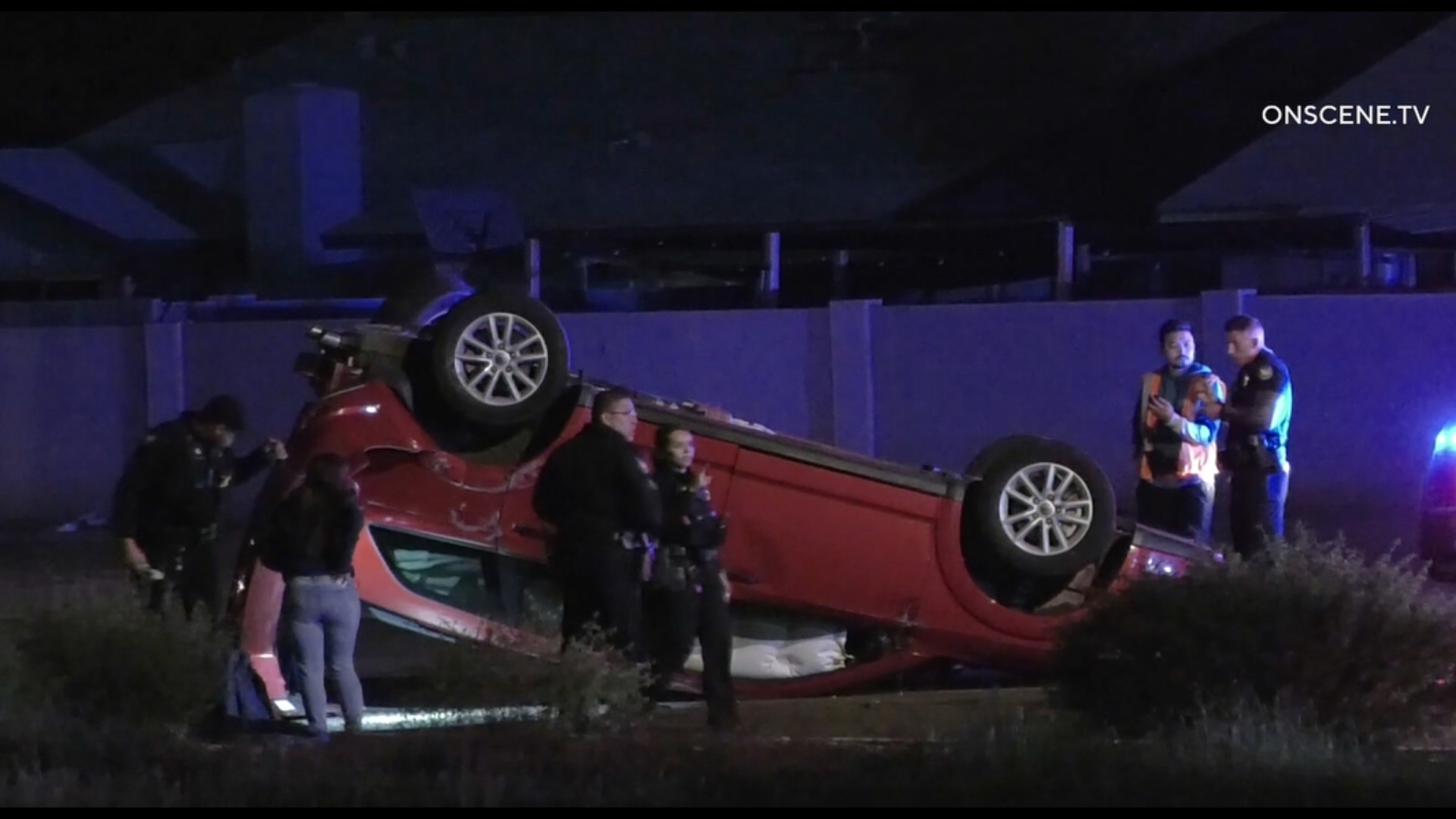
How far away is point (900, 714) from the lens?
834 cm

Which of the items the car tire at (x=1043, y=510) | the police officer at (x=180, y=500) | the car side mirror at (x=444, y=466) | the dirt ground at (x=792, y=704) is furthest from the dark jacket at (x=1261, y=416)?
the police officer at (x=180, y=500)

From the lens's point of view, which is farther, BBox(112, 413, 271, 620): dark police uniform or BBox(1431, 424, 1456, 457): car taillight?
BBox(1431, 424, 1456, 457): car taillight

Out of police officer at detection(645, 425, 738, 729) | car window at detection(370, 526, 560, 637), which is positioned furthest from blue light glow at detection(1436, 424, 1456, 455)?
car window at detection(370, 526, 560, 637)

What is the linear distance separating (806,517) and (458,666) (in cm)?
157

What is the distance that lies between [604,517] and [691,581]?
411mm

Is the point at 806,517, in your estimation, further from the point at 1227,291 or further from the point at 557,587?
the point at 1227,291

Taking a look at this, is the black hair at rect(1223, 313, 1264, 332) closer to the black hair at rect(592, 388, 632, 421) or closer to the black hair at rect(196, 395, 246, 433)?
the black hair at rect(592, 388, 632, 421)

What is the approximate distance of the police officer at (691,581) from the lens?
7816 millimetres

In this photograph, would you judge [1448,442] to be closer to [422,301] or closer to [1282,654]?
[1282,654]

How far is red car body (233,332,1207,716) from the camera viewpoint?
26.8 ft

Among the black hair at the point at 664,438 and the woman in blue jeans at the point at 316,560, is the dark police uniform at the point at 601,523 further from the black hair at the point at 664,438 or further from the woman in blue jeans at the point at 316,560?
the woman in blue jeans at the point at 316,560

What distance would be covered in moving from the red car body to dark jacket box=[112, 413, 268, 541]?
2.38ft

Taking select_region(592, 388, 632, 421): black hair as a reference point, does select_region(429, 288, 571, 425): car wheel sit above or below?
above

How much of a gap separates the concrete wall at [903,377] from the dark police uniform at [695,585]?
7.97 m
